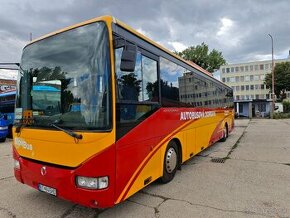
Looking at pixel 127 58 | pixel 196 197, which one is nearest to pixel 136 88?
pixel 127 58

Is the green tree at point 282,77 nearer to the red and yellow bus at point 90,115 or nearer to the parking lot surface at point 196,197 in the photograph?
the parking lot surface at point 196,197

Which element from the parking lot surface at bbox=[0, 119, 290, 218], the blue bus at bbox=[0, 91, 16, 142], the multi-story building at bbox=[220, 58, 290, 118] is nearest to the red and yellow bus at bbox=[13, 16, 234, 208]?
the parking lot surface at bbox=[0, 119, 290, 218]

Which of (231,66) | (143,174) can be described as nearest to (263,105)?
(231,66)

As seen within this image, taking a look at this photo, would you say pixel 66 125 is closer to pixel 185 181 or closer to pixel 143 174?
pixel 143 174

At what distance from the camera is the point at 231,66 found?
94.0 meters

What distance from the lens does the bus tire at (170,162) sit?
5844 mm

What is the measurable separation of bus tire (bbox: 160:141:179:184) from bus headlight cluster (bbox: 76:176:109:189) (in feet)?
7.11

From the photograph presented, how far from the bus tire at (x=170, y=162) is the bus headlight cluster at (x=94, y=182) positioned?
217 cm

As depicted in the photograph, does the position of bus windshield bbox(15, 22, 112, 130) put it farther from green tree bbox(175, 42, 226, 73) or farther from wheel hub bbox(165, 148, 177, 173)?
green tree bbox(175, 42, 226, 73)

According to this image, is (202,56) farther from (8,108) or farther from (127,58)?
(127,58)

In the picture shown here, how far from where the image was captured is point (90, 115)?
3.77m

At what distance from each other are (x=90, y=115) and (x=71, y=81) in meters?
Answer: 0.67

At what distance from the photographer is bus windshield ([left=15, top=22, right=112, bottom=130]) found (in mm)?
3795

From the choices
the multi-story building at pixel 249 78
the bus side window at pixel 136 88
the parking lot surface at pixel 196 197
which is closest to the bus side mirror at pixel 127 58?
the bus side window at pixel 136 88
